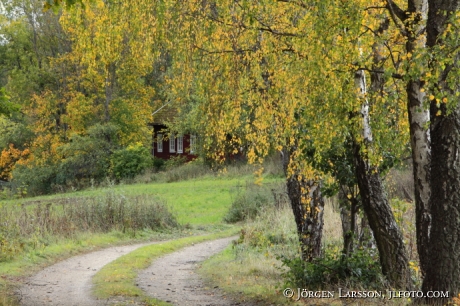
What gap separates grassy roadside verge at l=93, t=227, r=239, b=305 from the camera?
38.8 ft

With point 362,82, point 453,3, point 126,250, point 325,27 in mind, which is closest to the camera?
point 453,3

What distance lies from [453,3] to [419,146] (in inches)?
81.8

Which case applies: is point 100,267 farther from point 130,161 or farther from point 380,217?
point 130,161

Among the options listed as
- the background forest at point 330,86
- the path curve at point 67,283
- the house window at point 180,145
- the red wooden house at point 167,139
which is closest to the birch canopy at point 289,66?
the background forest at point 330,86

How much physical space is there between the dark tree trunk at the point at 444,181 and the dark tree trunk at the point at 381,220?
1781 mm

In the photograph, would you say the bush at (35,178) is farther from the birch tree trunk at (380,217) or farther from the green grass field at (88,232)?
the birch tree trunk at (380,217)

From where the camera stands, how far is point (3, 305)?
398 inches

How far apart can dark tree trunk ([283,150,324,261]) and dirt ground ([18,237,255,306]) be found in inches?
77.2

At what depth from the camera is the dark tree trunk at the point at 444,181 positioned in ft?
25.6

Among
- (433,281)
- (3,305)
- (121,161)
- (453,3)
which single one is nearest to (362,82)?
(453,3)

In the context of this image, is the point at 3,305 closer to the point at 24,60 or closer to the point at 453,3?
the point at 453,3

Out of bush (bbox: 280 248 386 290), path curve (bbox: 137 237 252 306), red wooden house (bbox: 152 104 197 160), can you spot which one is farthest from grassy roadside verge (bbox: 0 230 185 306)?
red wooden house (bbox: 152 104 197 160)

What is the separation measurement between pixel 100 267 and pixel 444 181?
10201mm

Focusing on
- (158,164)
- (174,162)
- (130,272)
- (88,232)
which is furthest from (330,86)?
(158,164)
